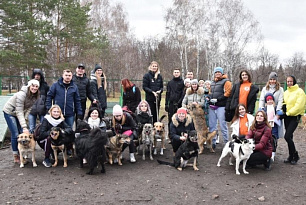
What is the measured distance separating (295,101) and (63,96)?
15.6 feet

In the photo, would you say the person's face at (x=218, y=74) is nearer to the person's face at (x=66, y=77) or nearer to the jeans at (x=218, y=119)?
the jeans at (x=218, y=119)

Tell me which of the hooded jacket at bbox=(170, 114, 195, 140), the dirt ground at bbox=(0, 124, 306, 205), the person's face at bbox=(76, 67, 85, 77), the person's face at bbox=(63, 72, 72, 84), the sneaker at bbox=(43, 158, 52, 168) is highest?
the person's face at bbox=(76, 67, 85, 77)

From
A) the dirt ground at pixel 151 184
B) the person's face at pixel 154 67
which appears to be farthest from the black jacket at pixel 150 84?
the dirt ground at pixel 151 184

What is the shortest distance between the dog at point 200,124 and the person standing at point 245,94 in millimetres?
694

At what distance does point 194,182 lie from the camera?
13.4 feet

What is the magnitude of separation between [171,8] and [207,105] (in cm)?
1741

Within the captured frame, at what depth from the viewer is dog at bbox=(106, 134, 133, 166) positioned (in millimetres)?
4738

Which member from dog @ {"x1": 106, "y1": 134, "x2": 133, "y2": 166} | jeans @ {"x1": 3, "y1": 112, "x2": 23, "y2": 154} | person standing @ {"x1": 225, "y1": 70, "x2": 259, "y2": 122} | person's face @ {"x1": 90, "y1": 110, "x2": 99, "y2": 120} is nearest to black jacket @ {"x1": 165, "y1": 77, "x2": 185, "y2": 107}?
person standing @ {"x1": 225, "y1": 70, "x2": 259, "y2": 122}

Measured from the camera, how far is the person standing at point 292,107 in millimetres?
4738

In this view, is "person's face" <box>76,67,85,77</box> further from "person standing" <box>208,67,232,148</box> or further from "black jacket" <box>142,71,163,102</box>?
"person standing" <box>208,67,232,148</box>

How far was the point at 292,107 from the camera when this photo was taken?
188 inches

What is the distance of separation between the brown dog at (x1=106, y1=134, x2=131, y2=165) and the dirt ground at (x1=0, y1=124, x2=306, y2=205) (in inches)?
8.2

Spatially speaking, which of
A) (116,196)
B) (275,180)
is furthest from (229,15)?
(116,196)

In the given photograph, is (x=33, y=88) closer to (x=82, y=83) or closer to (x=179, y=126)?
(x=82, y=83)
